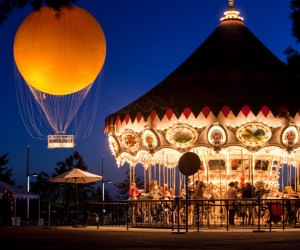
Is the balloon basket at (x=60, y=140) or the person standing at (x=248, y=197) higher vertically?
the balloon basket at (x=60, y=140)

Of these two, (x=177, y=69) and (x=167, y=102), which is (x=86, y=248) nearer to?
(x=167, y=102)

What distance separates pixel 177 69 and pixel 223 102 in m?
4.63

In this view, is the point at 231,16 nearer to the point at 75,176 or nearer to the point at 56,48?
the point at 75,176

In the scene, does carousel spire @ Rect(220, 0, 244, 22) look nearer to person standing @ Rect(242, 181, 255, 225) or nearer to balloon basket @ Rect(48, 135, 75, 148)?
person standing @ Rect(242, 181, 255, 225)

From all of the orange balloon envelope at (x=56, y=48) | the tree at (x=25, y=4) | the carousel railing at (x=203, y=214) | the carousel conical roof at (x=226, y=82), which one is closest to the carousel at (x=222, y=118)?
the carousel conical roof at (x=226, y=82)

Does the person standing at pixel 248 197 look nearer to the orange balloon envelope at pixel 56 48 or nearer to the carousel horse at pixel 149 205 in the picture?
the carousel horse at pixel 149 205

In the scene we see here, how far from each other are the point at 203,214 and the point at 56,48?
10.0 metres

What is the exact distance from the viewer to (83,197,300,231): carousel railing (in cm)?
2895

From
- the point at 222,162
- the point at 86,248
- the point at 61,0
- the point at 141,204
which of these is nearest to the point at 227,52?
the point at 222,162

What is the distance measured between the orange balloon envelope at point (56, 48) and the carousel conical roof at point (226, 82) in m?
6.54

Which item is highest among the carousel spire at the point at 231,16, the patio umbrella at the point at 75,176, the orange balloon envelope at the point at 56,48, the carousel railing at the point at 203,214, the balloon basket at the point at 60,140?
the carousel spire at the point at 231,16

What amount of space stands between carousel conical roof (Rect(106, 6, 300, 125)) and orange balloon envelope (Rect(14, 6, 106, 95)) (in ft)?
21.4

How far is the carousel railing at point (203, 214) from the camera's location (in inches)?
1140

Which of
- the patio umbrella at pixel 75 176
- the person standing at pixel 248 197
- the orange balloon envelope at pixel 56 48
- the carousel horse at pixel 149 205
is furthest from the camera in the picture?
the patio umbrella at pixel 75 176
